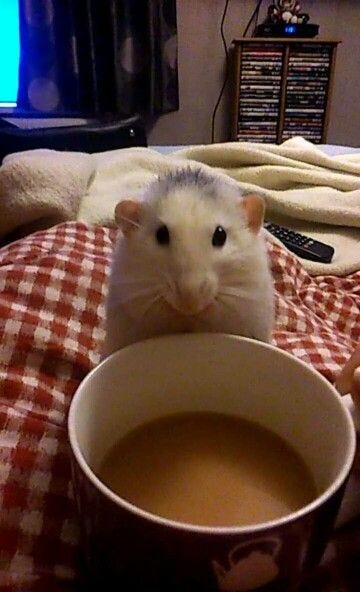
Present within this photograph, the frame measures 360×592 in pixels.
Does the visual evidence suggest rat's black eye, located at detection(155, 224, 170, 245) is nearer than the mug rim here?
No

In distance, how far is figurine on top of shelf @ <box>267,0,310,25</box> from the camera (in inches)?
91.6

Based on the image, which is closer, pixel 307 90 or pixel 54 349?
pixel 54 349

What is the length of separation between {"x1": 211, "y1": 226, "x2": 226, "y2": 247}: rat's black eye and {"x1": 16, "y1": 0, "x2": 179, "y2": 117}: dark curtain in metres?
1.86

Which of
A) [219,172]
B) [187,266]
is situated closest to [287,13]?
[219,172]

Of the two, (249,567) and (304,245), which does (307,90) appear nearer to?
(304,245)

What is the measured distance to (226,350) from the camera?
417 mm

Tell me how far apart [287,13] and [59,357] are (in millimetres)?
2085

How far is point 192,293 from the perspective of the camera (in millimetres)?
411

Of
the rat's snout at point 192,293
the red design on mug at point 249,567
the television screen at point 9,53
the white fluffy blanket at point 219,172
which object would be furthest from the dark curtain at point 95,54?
the red design on mug at point 249,567

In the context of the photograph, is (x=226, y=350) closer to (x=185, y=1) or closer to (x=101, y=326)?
(x=101, y=326)

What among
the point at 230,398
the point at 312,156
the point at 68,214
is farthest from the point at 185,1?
the point at 230,398

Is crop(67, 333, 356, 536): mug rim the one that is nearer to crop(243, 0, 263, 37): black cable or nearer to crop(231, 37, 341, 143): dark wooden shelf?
crop(231, 37, 341, 143): dark wooden shelf

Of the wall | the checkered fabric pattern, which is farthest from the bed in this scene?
the wall

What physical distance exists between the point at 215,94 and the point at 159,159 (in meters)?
1.64
